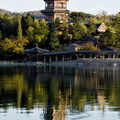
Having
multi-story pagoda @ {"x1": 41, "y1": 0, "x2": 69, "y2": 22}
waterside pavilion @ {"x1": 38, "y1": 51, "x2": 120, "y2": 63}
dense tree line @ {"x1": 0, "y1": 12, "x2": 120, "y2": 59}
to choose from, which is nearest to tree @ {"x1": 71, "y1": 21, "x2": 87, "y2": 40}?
dense tree line @ {"x1": 0, "y1": 12, "x2": 120, "y2": 59}

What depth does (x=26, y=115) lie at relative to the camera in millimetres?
18578

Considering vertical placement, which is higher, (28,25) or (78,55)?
(28,25)

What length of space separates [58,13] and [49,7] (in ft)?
7.59

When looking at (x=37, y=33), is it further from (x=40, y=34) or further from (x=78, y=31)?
(x=78, y=31)

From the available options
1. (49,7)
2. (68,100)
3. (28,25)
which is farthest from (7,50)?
(68,100)

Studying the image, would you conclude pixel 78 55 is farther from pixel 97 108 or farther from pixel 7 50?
pixel 97 108

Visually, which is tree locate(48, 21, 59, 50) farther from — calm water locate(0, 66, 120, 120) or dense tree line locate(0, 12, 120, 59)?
calm water locate(0, 66, 120, 120)

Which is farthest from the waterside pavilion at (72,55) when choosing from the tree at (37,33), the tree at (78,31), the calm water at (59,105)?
the calm water at (59,105)

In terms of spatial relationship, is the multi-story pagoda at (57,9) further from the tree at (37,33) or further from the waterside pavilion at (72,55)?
the waterside pavilion at (72,55)

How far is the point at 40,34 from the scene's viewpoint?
91.8 metres

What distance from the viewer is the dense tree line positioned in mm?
87438

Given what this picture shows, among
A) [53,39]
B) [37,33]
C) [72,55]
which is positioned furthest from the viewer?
[37,33]

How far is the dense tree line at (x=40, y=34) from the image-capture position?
87.4 m

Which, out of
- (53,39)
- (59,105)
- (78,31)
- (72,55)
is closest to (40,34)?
(53,39)
